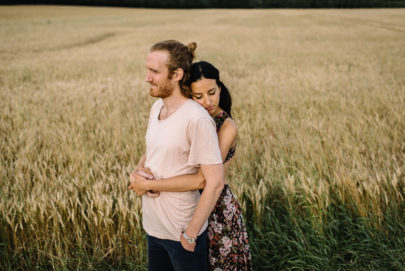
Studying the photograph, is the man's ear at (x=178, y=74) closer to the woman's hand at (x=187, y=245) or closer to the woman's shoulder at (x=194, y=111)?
the woman's shoulder at (x=194, y=111)

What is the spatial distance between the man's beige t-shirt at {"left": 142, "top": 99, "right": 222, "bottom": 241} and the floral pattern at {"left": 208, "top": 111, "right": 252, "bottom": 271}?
0.28ft

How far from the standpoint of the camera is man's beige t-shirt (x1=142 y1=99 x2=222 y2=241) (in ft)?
4.13

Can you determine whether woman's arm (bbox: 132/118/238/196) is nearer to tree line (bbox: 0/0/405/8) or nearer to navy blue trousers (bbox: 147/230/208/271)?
navy blue trousers (bbox: 147/230/208/271)

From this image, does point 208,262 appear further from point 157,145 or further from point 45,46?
point 45,46

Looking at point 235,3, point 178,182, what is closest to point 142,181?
point 178,182

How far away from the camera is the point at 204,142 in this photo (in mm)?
1258

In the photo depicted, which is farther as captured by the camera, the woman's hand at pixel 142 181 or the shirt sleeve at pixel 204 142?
the woman's hand at pixel 142 181

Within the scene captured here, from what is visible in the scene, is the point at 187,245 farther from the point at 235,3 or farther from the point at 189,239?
the point at 235,3

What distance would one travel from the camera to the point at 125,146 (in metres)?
3.45

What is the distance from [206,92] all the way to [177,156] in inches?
14.2

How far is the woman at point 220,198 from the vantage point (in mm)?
1406

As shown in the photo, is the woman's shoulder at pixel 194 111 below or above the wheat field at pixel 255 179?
above

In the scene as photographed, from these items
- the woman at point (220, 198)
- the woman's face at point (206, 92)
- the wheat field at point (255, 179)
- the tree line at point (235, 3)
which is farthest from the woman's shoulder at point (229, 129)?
the tree line at point (235, 3)

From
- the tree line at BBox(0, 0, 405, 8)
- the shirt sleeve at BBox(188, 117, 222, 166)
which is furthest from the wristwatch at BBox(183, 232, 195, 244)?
the tree line at BBox(0, 0, 405, 8)
